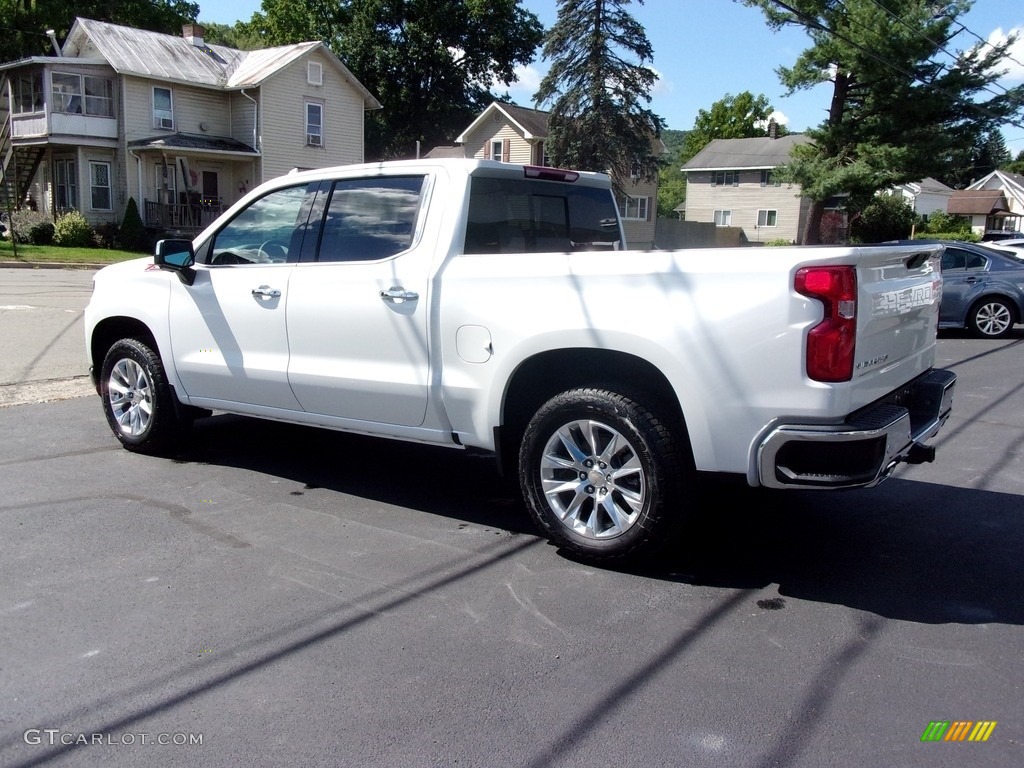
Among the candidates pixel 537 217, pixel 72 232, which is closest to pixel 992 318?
pixel 537 217

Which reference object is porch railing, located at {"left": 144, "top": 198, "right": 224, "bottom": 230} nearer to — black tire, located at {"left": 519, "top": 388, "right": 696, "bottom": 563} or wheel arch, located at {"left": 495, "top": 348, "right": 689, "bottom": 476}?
wheel arch, located at {"left": 495, "top": 348, "right": 689, "bottom": 476}

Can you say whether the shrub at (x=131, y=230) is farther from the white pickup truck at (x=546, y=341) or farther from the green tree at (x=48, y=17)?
the white pickup truck at (x=546, y=341)

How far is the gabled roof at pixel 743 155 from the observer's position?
57875 millimetres

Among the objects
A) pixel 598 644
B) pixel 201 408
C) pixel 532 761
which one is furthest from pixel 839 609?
pixel 201 408

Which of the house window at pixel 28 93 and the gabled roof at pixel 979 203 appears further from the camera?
the gabled roof at pixel 979 203

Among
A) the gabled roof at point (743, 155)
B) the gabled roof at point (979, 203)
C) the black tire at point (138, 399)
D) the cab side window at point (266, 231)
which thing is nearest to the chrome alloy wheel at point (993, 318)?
the cab side window at point (266, 231)

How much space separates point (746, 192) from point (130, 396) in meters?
57.1

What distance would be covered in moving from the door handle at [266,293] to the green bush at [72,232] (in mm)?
29855

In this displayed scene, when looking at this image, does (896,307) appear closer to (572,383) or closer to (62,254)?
(572,383)

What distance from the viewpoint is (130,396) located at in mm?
6574

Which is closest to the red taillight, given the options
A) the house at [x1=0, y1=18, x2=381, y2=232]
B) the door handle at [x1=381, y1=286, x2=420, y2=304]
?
the door handle at [x1=381, y1=286, x2=420, y2=304]

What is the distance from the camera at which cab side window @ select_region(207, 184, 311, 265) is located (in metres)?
5.69

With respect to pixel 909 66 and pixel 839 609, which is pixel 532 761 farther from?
pixel 909 66

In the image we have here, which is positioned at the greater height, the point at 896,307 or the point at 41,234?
the point at 41,234
